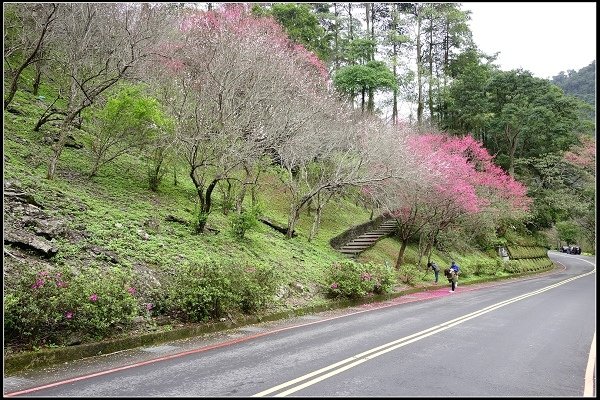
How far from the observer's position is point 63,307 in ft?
25.0

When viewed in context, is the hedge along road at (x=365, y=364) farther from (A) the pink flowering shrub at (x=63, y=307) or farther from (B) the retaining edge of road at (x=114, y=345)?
(A) the pink flowering shrub at (x=63, y=307)

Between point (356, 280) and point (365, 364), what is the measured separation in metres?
8.64

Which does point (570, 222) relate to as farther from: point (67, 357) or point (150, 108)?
point (67, 357)

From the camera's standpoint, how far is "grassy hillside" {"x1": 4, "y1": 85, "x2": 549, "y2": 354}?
812cm

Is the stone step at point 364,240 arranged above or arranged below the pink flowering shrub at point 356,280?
above

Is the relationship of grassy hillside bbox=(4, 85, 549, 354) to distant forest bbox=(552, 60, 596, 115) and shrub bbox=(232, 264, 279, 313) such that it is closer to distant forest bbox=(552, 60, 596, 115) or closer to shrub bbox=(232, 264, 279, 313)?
shrub bbox=(232, 264, 279, 313)

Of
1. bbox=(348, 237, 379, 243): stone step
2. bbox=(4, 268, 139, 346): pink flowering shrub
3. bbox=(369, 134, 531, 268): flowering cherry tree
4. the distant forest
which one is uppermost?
the distant forest

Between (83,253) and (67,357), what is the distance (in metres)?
3.35

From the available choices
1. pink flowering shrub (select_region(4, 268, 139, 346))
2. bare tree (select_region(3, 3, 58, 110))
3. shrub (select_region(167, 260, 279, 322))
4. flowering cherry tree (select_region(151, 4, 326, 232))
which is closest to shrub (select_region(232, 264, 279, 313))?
shrub (select_region(167, 260, 279, 322))

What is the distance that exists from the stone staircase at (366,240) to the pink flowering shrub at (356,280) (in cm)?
549

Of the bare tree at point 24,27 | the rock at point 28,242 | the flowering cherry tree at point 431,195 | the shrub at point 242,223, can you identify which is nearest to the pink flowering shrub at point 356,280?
the shrub at point 242,223

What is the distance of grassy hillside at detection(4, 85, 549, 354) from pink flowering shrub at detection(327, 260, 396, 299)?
Answer: 0.40 meters

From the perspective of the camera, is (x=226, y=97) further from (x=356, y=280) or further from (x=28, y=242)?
(x=28, y=242)

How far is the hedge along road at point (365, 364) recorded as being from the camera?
6.02 m
